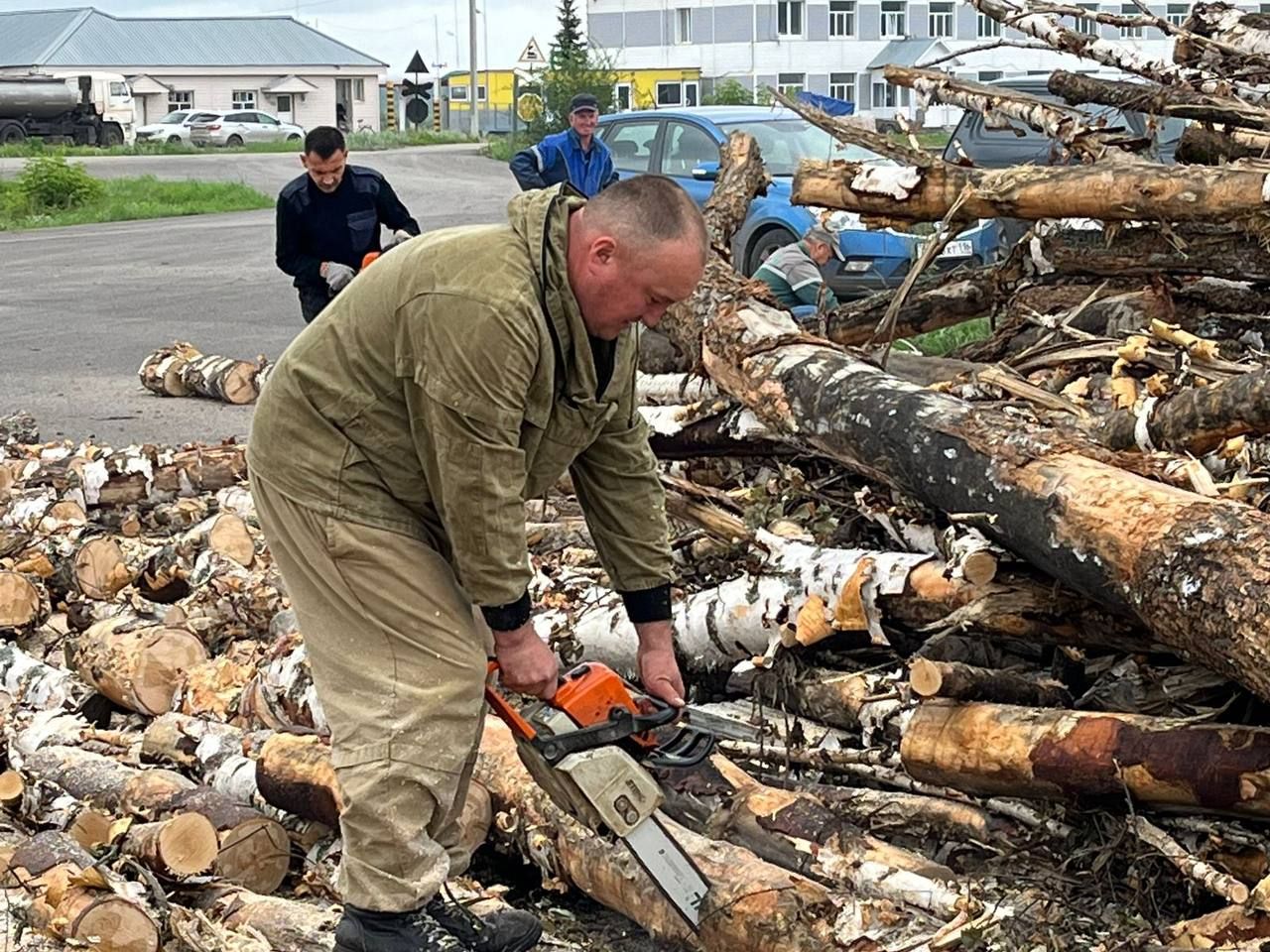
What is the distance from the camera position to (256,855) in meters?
4.37

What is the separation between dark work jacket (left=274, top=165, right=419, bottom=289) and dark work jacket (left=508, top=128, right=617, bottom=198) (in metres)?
2.61

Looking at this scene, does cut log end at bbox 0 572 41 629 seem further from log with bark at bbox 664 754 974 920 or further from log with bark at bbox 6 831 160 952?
log with bark at bbox 664 754 974 920

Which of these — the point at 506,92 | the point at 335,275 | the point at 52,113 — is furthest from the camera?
the point at 506,92

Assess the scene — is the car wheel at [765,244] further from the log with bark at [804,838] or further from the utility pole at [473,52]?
the utility pole at [473,52]

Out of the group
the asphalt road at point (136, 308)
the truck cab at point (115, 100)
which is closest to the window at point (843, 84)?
the truck cab at point (115, 100)

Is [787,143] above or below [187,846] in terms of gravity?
above

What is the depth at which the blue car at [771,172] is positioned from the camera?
38.7 feet

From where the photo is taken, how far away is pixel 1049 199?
5.95m

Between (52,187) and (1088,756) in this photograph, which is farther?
(52,187)

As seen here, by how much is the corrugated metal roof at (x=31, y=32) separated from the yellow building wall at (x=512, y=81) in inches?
813

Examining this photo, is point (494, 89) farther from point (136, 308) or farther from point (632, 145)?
point (632, 145)

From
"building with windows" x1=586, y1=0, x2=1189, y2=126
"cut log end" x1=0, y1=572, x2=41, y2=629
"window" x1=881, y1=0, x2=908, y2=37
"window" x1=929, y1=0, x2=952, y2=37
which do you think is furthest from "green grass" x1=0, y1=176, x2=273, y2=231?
"window" x1=929, y1=0, x2=952, y2=37

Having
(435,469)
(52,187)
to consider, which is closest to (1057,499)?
(435,469)

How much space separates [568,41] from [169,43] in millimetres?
47346
